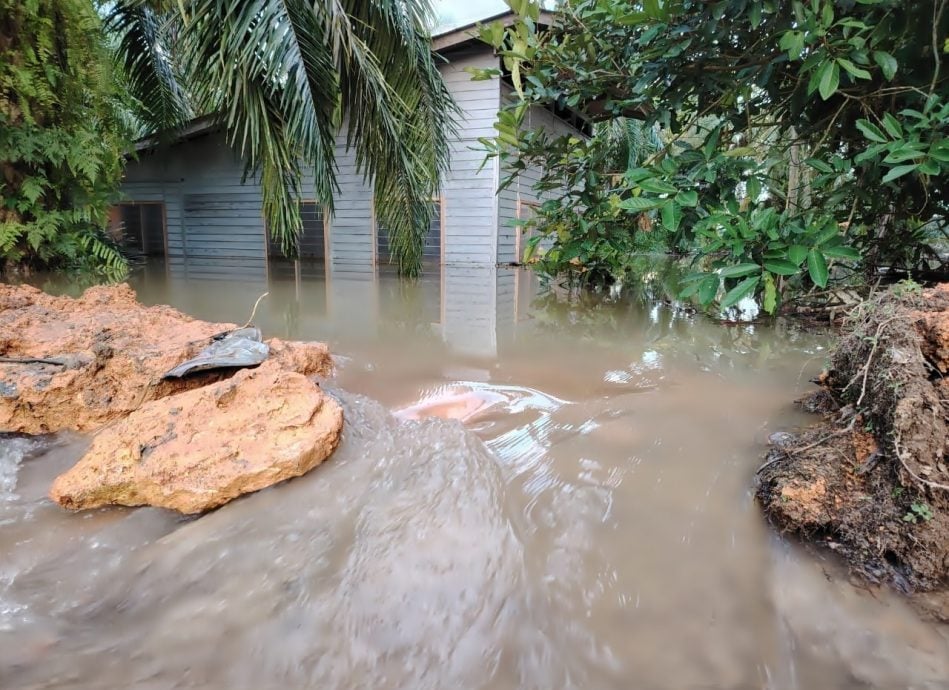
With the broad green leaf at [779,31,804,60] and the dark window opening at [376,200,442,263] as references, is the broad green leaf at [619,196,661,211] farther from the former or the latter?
the dark window opening at [376,200,442,263]

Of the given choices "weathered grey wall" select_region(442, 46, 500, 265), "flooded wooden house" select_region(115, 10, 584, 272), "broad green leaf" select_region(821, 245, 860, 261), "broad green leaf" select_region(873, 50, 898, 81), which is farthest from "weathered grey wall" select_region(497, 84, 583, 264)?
"broad green leaf" select_region(821, 245, 860, 261)

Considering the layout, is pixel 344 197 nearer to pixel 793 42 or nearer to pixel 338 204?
pixel 338 204

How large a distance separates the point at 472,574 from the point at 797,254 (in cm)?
179

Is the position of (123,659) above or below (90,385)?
below

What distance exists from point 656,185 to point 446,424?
4.80 ft

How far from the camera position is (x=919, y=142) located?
2.04 m

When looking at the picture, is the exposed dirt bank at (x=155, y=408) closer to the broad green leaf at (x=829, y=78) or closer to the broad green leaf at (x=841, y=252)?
the broad green leaf at (x=841, y=252)

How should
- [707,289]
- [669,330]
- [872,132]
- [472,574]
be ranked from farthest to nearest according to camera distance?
[669,330] → [707,289] → [872,132] → [472,574]

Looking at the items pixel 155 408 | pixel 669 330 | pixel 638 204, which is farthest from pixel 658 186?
pixel 155 408

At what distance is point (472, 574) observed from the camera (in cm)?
145

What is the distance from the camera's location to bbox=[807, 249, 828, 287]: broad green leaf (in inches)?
79.2

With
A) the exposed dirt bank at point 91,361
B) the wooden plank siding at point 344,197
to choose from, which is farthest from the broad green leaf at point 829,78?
the wooden plank siding at point 344,197

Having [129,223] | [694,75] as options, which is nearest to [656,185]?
[694,75]

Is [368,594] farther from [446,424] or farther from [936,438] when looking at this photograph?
[936,438]
